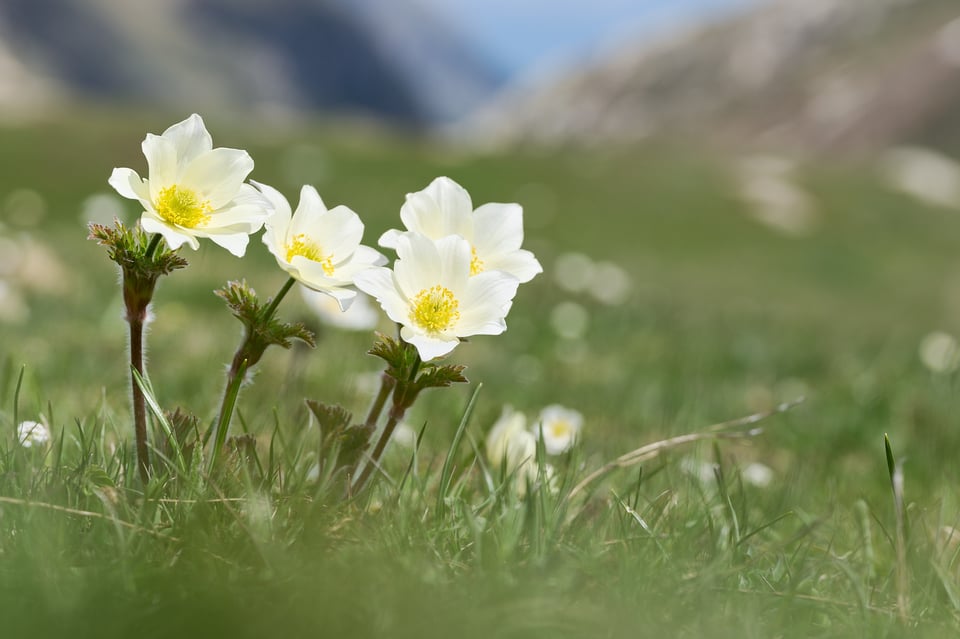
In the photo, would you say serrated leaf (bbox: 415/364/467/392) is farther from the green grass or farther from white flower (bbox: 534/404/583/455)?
white flower (bbox: 534/404/583/455)

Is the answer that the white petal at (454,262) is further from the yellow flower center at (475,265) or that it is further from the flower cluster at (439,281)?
the yellow flower center at (475,265)

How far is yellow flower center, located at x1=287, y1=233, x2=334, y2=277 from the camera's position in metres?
1.87

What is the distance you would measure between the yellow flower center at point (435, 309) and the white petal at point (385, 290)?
0.03 metres

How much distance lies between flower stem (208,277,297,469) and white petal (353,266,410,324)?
0.17 m

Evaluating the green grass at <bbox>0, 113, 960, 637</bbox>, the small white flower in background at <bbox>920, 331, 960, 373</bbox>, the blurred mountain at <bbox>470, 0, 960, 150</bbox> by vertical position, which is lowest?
the green grass at <bbox>0, 113, 960, 637</bbox>

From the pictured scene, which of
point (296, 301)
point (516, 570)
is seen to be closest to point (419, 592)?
point (516, 570)

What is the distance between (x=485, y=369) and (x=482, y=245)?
4.09 metres

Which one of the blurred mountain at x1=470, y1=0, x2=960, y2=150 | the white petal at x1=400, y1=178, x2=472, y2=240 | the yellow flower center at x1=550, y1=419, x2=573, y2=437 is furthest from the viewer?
the blurred mountain at x1=470, y1=0, x2=960, y2=150

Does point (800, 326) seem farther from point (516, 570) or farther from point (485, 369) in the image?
point (516, 570)

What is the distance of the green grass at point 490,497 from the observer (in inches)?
60.4

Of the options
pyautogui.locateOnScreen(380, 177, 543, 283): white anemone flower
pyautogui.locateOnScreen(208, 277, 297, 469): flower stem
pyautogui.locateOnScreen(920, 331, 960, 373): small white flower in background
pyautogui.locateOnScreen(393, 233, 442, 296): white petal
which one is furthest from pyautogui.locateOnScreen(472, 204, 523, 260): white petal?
pyautogui.locateOnScreen(920, 331, 960, 373): small white flower in background

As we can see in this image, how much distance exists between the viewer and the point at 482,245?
6.86ft

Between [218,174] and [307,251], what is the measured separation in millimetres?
251

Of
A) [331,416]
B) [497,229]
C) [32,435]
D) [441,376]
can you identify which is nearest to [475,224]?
[497,229]
